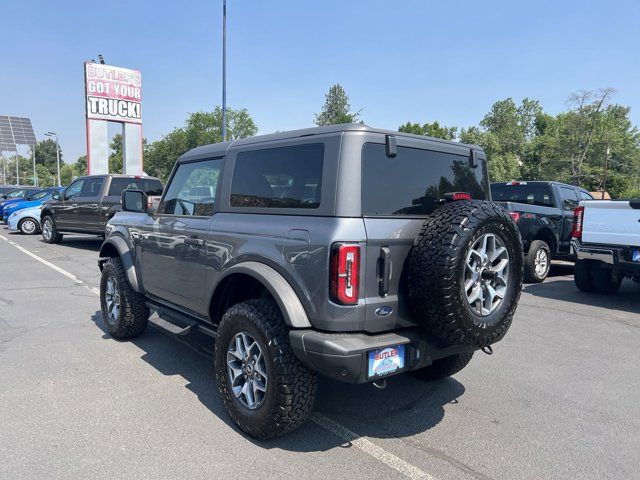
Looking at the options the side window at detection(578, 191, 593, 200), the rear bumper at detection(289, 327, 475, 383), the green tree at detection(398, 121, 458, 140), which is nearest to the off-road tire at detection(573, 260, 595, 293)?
the side window at detection(578, 191, 593, 200)

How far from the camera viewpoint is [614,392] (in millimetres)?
3996

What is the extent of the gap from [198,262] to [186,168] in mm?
1045

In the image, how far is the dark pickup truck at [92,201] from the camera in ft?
40.9

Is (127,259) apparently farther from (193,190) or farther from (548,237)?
(548,237)

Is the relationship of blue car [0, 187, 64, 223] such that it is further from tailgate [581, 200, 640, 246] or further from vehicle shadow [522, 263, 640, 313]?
tailgate [581, 200, 640, 246]

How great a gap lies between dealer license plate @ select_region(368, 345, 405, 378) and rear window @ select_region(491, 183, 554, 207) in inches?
292

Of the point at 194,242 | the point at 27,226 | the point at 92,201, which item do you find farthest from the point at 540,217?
the point at 27,226

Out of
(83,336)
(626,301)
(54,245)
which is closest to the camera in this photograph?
(83,336)

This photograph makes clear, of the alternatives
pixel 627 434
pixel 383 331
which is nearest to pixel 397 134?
pixel 383 331

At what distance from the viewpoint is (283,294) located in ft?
9.43

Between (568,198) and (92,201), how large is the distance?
1166 cm

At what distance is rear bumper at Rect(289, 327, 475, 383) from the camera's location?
2.65 m

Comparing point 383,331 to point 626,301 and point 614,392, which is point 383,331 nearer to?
point 614,392

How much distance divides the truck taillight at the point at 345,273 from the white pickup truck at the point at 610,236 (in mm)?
5636
